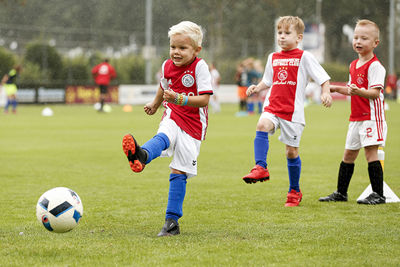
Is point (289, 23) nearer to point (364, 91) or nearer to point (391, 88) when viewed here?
point (364, 91)

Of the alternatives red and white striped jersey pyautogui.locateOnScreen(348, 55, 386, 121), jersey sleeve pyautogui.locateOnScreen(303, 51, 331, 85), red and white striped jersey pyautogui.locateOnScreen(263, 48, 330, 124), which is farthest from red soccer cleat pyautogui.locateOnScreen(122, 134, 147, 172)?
red and white striped jersey pyautogui.locateOnScreen(348, 55, 386, 121)

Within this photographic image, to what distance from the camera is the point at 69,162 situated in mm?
10969

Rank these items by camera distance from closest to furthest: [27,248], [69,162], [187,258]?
[187,258]
[27,248]
[69,162]

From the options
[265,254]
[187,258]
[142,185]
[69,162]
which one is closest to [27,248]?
[187,258]

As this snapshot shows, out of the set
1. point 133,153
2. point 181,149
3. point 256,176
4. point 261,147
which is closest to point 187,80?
point 181,149

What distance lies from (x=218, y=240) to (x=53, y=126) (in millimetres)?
14755

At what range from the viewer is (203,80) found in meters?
5.31

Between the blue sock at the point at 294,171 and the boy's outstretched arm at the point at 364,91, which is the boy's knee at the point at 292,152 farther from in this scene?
the boy's outstretched arm at the point at 364,91

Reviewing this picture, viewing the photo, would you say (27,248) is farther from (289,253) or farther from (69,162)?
(69,162)

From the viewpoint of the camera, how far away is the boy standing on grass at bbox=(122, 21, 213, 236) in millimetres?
5219

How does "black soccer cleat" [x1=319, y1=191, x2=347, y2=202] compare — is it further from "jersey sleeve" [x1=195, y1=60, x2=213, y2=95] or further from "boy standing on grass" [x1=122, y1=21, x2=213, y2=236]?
"jersey sleeve" [x1=195, y1=60, x2=213, y2=95]

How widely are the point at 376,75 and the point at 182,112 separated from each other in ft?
7.84

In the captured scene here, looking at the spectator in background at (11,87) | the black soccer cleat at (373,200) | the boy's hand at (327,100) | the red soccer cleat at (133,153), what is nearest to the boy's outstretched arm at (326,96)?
the boy's hand at (327,100)

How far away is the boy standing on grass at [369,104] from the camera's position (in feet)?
22.2
